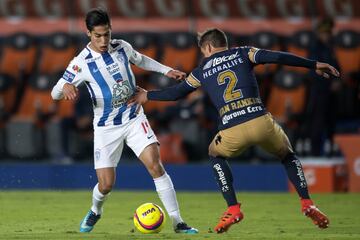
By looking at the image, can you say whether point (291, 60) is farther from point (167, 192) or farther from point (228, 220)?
point (167, 192)

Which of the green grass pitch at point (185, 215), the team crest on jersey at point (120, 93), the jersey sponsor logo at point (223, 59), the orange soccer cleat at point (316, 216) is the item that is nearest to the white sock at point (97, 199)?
the green grass pitch at point (185, 215)

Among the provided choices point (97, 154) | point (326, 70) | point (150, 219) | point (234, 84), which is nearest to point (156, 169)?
point (150, 219)

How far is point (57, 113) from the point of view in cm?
2047

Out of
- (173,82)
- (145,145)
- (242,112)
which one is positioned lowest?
(145,145)

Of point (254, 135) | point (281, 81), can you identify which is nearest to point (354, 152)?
point (281, 81)

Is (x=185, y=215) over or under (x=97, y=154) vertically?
under

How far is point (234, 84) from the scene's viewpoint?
12297 mm

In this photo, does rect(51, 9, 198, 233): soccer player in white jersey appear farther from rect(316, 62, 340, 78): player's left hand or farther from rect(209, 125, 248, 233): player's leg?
rect(316, 62, 340, 78): player's left hand

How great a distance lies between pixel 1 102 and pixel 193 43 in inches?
121

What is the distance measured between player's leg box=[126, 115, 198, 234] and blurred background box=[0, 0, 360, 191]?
6044 millimetres

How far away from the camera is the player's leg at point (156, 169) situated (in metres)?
12.3

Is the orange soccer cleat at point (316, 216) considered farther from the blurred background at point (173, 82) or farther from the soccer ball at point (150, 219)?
the blurred background at point (173, 82)

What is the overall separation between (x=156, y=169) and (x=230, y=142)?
0.72 m

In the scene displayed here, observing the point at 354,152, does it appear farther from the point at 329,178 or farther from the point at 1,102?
the point at 1,102
